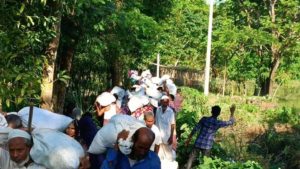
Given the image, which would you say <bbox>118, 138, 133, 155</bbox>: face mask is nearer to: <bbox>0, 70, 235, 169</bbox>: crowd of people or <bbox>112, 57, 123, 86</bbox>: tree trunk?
<bbox>0, 70, 235, 169</bbox>: crowd of people

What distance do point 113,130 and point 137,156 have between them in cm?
65

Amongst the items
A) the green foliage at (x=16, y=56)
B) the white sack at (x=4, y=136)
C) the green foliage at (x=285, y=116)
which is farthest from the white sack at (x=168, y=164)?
the green foliage at (x=285, y=116)

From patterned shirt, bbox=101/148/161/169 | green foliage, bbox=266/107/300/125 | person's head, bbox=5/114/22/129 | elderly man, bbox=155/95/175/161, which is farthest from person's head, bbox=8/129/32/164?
green foliage, bbox=266/107/300/125

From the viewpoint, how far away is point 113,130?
448 cm

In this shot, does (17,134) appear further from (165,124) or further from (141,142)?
Answer: (165,124)

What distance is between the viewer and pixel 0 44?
13.1 feet

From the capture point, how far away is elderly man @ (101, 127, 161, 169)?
148 inches

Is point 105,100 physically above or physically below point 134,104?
above

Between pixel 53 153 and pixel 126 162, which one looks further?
pixel 126 162

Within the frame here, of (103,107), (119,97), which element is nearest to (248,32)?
(119,97)

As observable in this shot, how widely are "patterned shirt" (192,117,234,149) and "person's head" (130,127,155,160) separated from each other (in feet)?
17.6

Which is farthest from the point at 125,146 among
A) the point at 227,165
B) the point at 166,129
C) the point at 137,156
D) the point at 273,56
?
the point at 273,56

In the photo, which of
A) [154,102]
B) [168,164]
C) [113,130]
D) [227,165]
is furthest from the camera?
[154,102]

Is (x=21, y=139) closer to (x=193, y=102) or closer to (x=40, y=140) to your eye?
(x=40, y=140)
